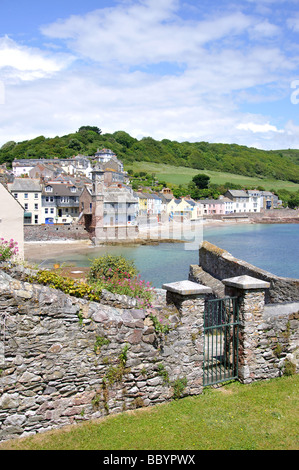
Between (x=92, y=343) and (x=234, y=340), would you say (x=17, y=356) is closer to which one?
(x=92, y=343)

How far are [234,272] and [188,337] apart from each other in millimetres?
8376

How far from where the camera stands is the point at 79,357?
7055 mm

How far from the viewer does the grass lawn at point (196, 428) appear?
6.41 metres

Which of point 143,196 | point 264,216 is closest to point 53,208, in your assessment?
point 143,196

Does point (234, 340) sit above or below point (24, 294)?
below

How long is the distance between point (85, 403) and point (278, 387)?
4322 millimetres

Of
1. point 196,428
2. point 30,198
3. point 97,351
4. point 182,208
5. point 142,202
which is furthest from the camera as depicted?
point 182,208

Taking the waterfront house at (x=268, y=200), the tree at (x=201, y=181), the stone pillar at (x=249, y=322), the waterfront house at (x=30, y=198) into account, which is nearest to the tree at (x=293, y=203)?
the waterfront house at (x=268, y=200)

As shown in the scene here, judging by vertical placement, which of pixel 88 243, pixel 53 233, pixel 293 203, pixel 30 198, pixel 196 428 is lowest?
pixel 88 243

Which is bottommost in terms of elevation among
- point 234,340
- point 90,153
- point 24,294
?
point 234,340

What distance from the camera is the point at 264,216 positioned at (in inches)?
5792

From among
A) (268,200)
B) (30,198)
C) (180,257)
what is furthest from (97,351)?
(268,200)

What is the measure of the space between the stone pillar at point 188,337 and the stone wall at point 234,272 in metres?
5.45

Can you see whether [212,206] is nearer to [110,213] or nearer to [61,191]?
[61,191]
